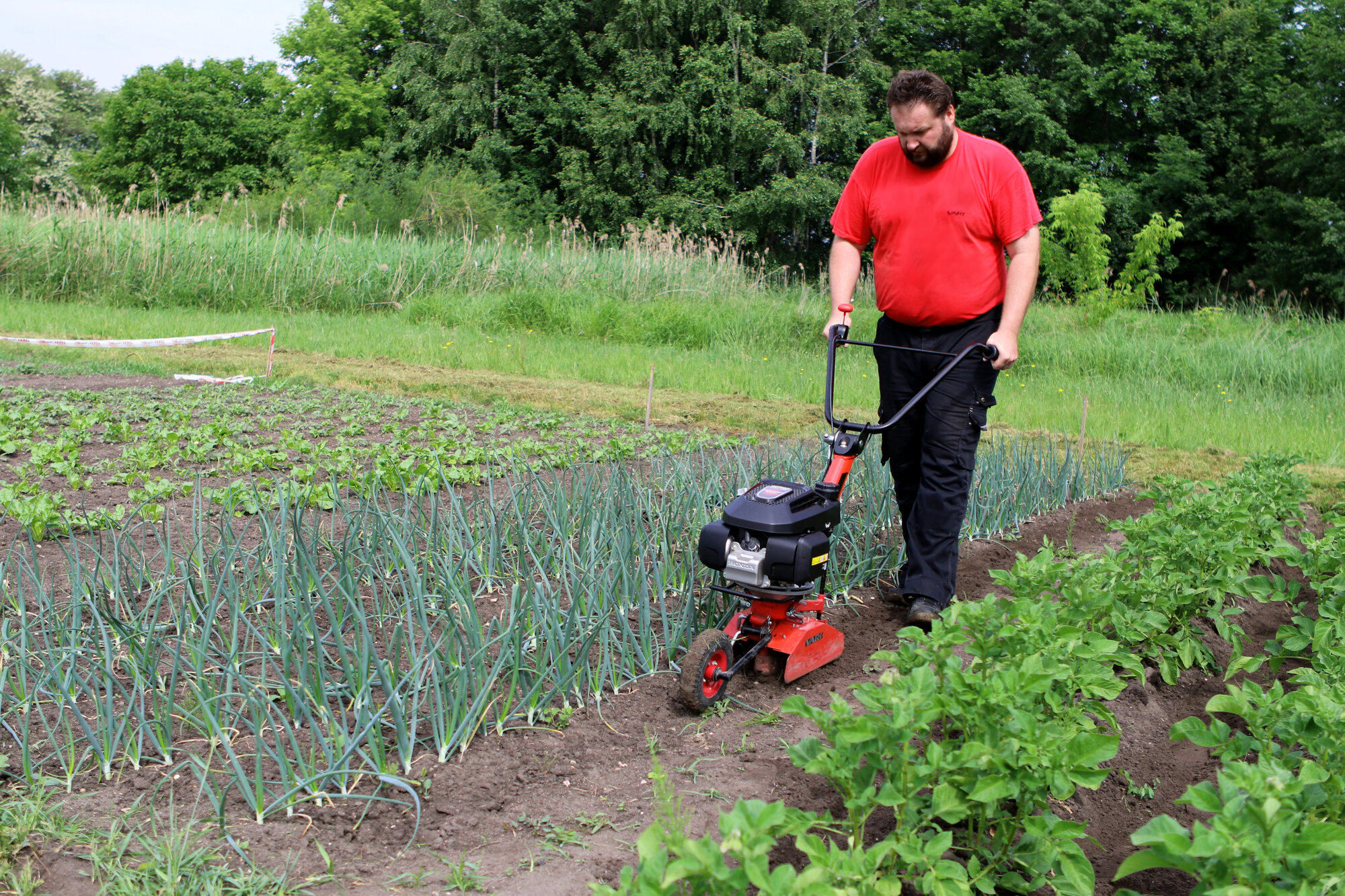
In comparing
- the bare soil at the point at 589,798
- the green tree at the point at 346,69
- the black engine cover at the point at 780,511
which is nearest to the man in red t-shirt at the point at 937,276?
the bare soil at the point at 589,798

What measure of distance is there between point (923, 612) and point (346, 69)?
102 feet

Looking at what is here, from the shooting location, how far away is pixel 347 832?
79.4 inches

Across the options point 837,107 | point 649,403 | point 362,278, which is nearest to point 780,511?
point 649,403

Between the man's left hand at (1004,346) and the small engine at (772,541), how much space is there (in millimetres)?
785

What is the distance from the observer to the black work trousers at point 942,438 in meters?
3.34

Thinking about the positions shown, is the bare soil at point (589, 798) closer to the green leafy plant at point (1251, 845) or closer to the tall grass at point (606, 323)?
the green leafy plant at point (1251, 845)

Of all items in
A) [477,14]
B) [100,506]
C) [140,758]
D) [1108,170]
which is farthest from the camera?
[477,14]

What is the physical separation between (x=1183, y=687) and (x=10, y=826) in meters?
3.04

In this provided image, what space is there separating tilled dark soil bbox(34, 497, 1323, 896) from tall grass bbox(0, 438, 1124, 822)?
7 cm

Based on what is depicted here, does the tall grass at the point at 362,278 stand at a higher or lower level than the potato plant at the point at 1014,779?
higher

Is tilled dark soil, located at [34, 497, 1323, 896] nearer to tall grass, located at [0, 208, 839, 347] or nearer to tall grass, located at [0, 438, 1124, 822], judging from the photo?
tall grass, located at [0, 438, 1124, 822]

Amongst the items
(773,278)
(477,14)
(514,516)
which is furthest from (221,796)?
(477,14)

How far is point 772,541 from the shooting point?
2.64m

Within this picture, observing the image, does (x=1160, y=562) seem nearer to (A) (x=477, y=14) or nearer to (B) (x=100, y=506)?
(B) (x=100, y=506)
